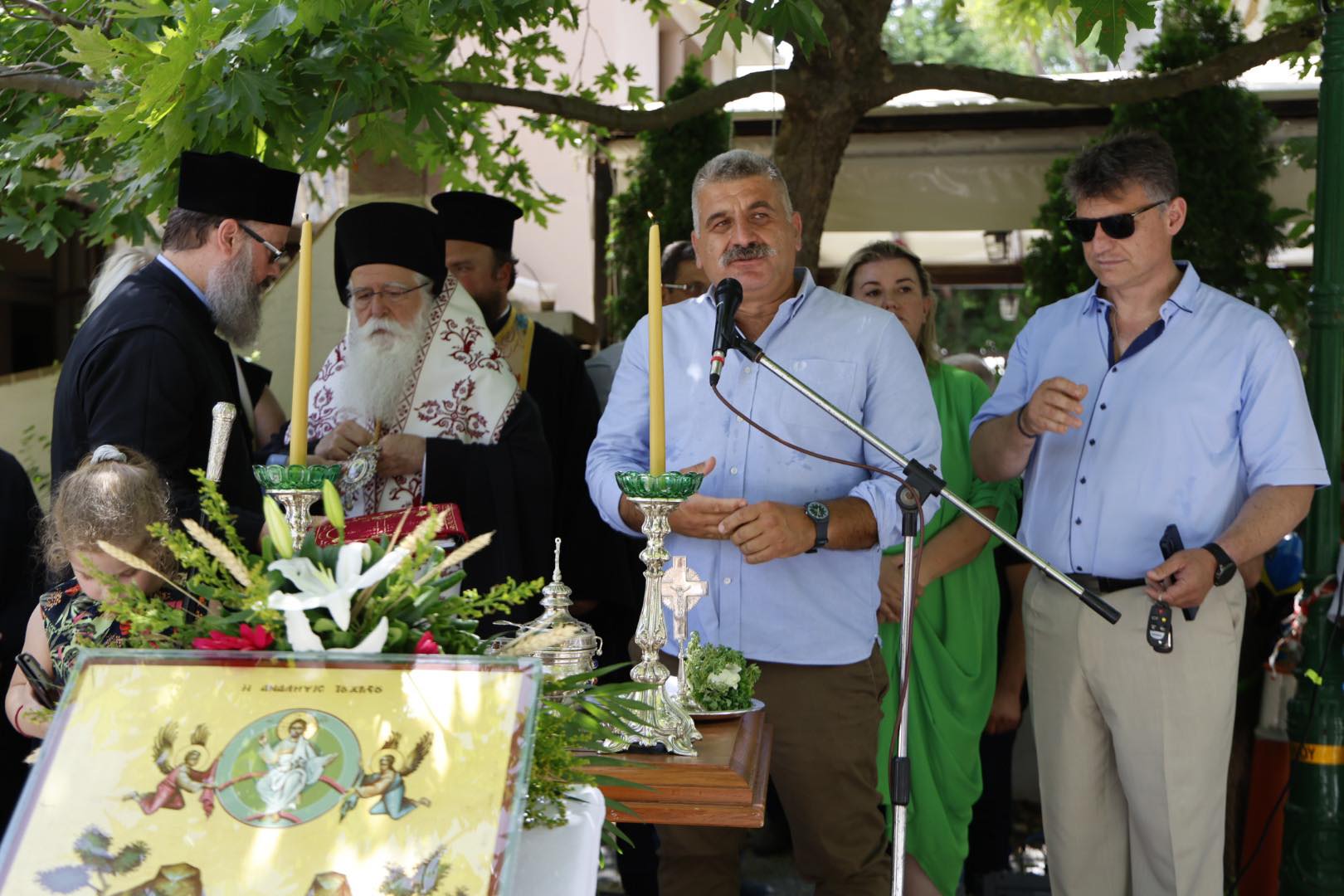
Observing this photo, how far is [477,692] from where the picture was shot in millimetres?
1727

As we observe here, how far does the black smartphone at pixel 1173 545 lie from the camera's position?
3479 millimetres

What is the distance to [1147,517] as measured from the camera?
12.0ft

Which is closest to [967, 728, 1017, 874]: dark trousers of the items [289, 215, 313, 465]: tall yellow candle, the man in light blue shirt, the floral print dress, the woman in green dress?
the woman in green dress

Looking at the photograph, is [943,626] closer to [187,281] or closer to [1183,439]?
[1183,439]

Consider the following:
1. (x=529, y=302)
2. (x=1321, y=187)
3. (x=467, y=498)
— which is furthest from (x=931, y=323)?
(x=529, y=302)

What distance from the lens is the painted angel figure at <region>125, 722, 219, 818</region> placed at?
1.67 m

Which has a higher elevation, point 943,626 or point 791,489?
point 791,489

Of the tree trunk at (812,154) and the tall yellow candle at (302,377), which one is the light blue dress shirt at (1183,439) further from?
the tall yellow candle at (302,377)

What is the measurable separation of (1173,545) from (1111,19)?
1.28 metres

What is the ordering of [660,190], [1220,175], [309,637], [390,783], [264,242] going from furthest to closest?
[660,190] < [1220,175] < [264,242] < [309,637] < [390,783]

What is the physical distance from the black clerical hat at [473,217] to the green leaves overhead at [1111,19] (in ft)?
7.53


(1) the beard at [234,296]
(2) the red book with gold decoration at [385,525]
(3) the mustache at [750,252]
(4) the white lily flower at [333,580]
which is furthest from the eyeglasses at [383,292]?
(4) the white lily flower at [333,580]

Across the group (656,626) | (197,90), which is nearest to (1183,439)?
(656,626)

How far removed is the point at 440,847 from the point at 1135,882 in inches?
104
